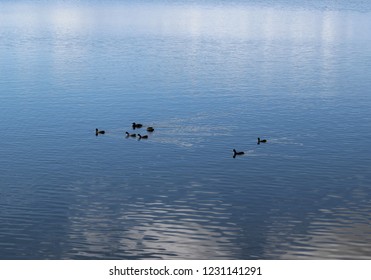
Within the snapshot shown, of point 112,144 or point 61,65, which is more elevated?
point 61,65

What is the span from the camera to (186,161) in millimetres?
78438

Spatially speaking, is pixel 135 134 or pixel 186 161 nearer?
pixel 186 161

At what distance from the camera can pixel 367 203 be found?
66.7 metres

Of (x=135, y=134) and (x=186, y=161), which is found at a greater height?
(x=135, y=134)

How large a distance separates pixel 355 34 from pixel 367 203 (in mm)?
138402

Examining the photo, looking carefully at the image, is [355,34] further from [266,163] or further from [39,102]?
[266,163]

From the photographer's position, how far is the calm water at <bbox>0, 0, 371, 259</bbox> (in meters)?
58.7

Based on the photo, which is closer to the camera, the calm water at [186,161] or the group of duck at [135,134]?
the calm water at [186,161]

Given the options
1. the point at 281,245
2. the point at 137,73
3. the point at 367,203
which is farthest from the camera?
the point at 137,73

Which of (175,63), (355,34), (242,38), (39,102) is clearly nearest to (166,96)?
(39,102)

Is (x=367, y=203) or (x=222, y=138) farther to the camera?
(x=222, y=138)

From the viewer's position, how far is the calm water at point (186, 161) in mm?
58688

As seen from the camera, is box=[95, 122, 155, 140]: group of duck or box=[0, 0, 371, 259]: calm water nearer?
box=[0, 0, 371, 259]: calm water

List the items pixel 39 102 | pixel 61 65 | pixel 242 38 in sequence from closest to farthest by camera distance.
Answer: pixel 39 102 < pixel 61 65 < pixel 242 38
